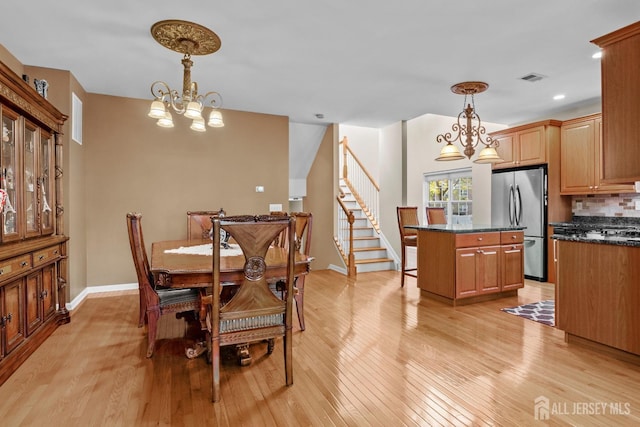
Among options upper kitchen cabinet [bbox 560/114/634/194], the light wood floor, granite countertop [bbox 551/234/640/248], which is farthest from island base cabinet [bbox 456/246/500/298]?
upper kitchen cabinet [bbox 560/114/634/194]

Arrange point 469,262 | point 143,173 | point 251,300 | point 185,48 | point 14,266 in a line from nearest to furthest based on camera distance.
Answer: point 251,300 → point 14,266 → point 185,48 → point 469,262 → point 143,173

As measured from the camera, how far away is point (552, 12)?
2.68 metres

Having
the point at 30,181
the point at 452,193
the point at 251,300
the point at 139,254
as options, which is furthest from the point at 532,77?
the point at 30,181

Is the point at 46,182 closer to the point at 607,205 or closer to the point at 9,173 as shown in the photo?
the point at 9,173

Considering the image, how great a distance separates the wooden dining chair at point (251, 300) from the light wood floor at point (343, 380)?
9.4 inches

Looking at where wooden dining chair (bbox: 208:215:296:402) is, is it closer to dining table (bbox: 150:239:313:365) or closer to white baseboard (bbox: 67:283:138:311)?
dining table (bbox: 150:239:313:365)

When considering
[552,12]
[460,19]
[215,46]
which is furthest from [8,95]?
[552,12]

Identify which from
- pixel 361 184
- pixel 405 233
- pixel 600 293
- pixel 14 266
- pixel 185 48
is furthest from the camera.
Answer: pixel 361 184

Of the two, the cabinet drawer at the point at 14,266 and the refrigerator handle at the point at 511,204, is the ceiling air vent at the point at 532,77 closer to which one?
the refrigerator handle at the point at 511,204

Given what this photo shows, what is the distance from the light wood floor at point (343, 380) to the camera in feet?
6.09

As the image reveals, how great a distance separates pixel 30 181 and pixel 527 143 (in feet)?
20.0

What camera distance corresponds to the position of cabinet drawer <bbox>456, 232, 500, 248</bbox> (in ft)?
12.6

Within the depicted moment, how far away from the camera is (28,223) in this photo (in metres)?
2.88

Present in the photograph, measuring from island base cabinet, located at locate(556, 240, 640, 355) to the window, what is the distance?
3.87m
